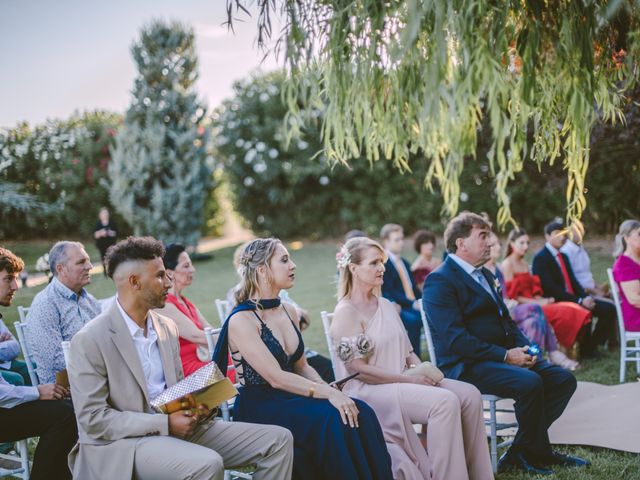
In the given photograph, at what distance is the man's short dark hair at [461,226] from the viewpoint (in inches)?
185

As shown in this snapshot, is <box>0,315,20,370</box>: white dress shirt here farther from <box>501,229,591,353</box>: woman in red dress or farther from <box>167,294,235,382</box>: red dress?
<box>501,229,591,353</box>: woman in red dress

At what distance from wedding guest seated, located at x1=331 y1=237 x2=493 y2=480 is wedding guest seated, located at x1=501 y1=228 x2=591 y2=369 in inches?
125

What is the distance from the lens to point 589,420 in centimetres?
524

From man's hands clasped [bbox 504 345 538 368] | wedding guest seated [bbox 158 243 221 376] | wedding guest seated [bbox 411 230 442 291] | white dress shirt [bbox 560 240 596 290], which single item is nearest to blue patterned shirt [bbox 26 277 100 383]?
wedding guest seated [bbox 158 243 221 376]

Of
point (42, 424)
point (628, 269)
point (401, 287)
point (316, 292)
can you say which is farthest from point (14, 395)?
point (316, 292)

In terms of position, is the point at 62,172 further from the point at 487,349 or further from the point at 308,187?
the point at 487,349

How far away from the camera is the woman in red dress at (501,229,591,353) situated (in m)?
7.18

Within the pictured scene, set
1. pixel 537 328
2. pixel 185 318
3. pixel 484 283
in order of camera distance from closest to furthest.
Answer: pixel 484 283 < pixel 185 318 < pixel 537 328

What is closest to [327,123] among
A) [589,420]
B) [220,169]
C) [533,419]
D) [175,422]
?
[175,422]

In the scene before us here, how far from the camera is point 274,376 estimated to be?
373 centimetres

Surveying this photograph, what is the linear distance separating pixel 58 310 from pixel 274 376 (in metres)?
1.62

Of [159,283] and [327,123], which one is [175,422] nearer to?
[159,283]

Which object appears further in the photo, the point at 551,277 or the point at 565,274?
the point at 565,274

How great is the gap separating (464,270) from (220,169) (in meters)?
17.3
